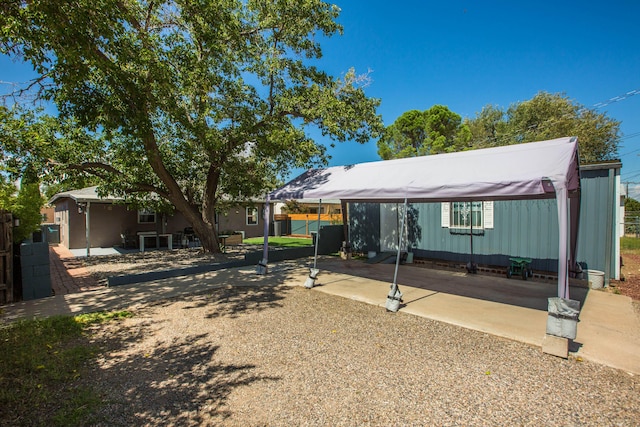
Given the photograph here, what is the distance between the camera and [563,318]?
3902mm

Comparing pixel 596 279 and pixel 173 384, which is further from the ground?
pixel 596 279

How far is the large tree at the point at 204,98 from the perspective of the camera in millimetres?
7055

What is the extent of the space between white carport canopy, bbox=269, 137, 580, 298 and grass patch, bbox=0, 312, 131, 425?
14.9 feet

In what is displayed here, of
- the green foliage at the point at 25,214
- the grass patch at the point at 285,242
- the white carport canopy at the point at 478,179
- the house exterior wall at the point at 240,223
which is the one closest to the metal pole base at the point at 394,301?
the white carport canopy at the point at 478,179

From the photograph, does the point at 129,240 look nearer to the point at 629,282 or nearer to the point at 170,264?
the point at 170,264

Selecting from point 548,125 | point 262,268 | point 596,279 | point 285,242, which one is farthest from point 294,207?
point 596,279

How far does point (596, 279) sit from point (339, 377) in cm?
696

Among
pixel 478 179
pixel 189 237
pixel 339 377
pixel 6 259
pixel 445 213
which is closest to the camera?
pixel 339 377

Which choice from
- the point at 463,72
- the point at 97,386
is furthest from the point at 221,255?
the point at 463,72

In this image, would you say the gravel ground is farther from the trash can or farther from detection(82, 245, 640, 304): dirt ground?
detection(82, 245, 640, 304): dirt ground

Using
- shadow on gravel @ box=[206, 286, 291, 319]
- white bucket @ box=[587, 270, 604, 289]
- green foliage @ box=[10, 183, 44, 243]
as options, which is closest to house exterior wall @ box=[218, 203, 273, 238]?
green foliage @ box=[10, 183, 44, 243]

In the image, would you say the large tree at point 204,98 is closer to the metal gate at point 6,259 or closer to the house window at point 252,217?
the metal gate at point 6,259

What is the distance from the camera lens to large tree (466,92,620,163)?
74.0 feet

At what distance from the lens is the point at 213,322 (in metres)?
5.04
